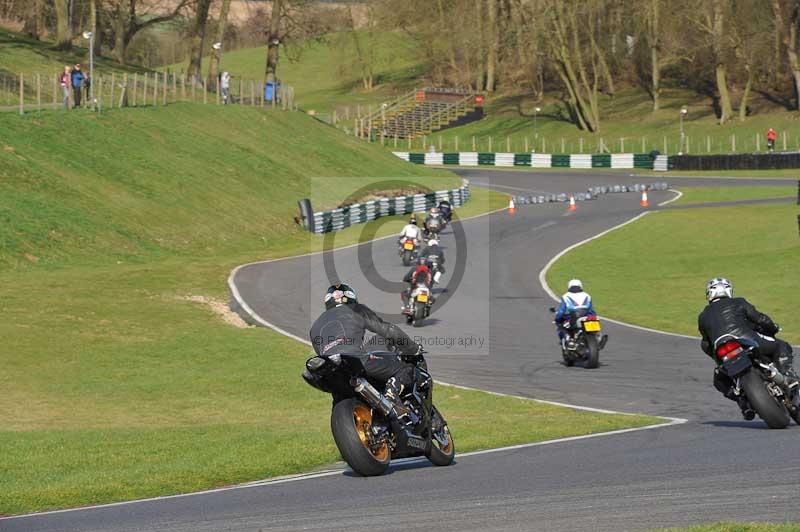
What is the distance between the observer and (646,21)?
99375 millimetres

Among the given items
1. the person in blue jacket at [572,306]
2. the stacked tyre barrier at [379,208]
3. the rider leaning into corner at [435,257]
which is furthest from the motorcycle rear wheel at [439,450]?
the stacked tyre barrier at [379,208]

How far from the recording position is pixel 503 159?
3526 inches

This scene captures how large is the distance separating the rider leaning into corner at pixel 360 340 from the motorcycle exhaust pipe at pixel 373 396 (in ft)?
0.44

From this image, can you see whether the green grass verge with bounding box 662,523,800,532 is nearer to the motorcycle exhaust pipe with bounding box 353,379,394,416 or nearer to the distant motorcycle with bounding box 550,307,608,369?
the motorcycle exhaust pipe with bounding box 353,379,394,416

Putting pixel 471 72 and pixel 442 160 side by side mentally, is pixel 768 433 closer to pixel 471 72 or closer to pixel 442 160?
pixel 442 160

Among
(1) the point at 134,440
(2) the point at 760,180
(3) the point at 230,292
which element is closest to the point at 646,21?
(2) the point at 760,180

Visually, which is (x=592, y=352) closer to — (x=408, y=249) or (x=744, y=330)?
(x=744, y=330)

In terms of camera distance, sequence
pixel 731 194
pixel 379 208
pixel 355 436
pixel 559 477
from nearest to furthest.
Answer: pixel 559 477
pixel 355 436
pixel 379 208
pixel 731 194

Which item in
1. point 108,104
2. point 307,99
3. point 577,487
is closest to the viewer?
point 577,487

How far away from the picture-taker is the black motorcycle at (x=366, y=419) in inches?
436

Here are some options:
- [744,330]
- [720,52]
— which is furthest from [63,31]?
[744,330]

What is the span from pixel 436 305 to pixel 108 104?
32.4 meters

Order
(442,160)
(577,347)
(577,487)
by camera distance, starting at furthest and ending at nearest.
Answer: (442,160) < (577,347) < (577,487)

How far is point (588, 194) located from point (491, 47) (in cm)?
4377
